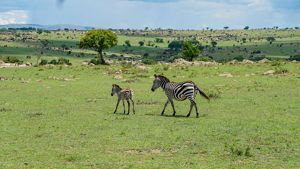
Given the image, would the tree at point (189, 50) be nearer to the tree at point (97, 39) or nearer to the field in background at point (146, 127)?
the tree at point (97, 39)

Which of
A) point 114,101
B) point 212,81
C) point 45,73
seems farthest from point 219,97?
point 45,73

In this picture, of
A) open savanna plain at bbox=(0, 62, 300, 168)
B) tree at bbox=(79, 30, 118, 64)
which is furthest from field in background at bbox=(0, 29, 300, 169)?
tree at bbox=(79, 30, 118, 64)

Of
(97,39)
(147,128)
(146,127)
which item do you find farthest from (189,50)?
(147,128)

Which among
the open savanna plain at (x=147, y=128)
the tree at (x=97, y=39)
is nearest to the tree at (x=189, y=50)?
the tree at (x=97, y=39)

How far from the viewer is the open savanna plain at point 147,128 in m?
15.6

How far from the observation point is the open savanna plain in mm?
15570

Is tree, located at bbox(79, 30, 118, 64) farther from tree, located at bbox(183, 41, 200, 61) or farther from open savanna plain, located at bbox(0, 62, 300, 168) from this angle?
open savanna plain, located at bbox(0, 62, 300, 168)

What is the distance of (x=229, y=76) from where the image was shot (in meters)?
48.4

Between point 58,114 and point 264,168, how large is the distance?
1441cm

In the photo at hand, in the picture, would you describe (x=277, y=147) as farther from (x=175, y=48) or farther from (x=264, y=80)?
(x=175, y=48)

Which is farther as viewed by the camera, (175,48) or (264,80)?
(175,48)

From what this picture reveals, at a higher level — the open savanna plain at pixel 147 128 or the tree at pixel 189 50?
the tree at pixel 189 50

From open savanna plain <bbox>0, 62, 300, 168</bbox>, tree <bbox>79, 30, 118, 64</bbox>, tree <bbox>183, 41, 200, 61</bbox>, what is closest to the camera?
open savanna plain <bbox>0, 62, 300, 168</bbox>

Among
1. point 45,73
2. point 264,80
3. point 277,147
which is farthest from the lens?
point 45,73
